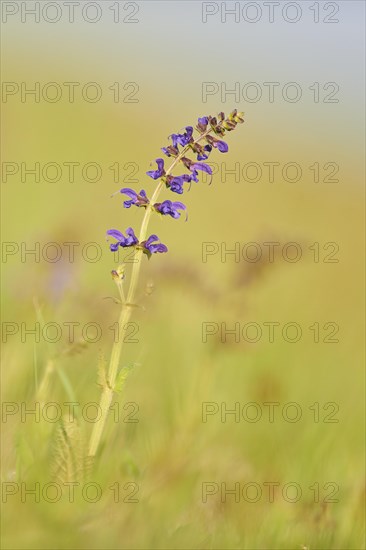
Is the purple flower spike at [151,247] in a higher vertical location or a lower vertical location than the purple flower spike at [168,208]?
lower

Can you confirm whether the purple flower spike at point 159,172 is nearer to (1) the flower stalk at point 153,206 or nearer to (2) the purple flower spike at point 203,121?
(1) the flower stalk at point 153,206

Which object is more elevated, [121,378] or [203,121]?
[203,121]

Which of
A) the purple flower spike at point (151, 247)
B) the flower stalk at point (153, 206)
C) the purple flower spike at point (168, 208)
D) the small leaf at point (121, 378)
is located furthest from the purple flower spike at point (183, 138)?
the small leaf at point (121, 378)

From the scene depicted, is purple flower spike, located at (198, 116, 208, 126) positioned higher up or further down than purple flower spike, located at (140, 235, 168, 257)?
higher up

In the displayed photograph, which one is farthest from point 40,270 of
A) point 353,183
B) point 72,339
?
point 353,183

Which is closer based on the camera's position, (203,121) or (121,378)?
(121,378)

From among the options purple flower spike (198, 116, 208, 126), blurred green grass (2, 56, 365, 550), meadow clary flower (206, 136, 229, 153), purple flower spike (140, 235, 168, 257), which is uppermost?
purple flower spike (198, 116, 208, 126)

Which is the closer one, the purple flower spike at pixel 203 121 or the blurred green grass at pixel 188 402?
the blurred green grass at pixel 188 402

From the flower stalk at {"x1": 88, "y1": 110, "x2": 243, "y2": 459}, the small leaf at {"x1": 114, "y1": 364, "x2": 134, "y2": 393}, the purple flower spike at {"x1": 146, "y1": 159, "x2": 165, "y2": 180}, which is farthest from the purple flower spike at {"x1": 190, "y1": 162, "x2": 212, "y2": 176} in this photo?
the small leaf at {"x1": 114, "y1": 364, "x2": 134, "y2": 393}

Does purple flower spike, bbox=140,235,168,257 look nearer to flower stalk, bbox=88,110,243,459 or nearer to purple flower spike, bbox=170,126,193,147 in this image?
flower stalk, bbox=88,110,243,459

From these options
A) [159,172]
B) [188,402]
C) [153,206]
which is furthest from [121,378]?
[188,402]

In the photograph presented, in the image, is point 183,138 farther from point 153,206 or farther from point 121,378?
point 121,378

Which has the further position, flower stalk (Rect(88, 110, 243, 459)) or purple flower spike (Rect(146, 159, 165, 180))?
purple flower spike (Rect(146, 159, 165, 180))
